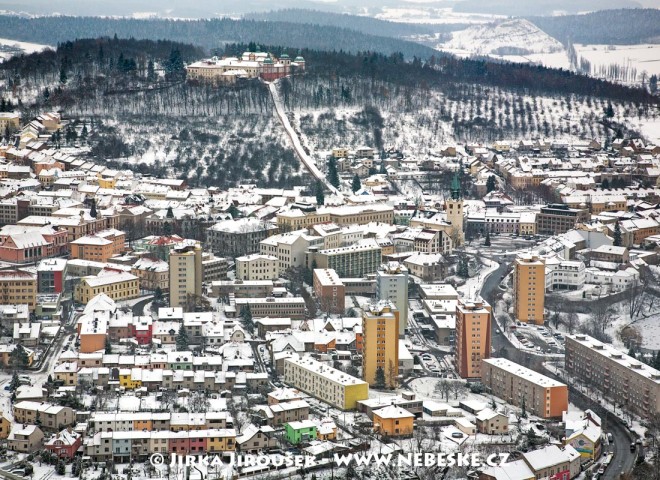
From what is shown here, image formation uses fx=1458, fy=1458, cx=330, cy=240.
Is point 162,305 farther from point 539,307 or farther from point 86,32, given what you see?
point 86,32

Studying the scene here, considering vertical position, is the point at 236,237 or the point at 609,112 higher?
the point at 609,112

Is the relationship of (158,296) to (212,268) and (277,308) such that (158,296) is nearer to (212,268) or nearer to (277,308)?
(212,268)

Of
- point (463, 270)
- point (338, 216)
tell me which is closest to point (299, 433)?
point (463, 270)

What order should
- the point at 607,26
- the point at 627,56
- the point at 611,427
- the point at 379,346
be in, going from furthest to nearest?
the point at 607,26
the point at 627,56
the point at 379,346
the point at 611,427

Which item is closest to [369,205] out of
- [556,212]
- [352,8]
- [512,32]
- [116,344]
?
[556,212]

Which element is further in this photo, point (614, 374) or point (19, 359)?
point (19, 359)

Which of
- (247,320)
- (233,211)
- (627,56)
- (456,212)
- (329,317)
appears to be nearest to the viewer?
(247,320)

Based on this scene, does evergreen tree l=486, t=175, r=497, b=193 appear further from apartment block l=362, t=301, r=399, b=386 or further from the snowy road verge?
apartment block l=362, t=301, r=399, b=386

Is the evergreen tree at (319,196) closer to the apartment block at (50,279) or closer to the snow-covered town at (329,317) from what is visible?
the snow-covered town at (329,317)
